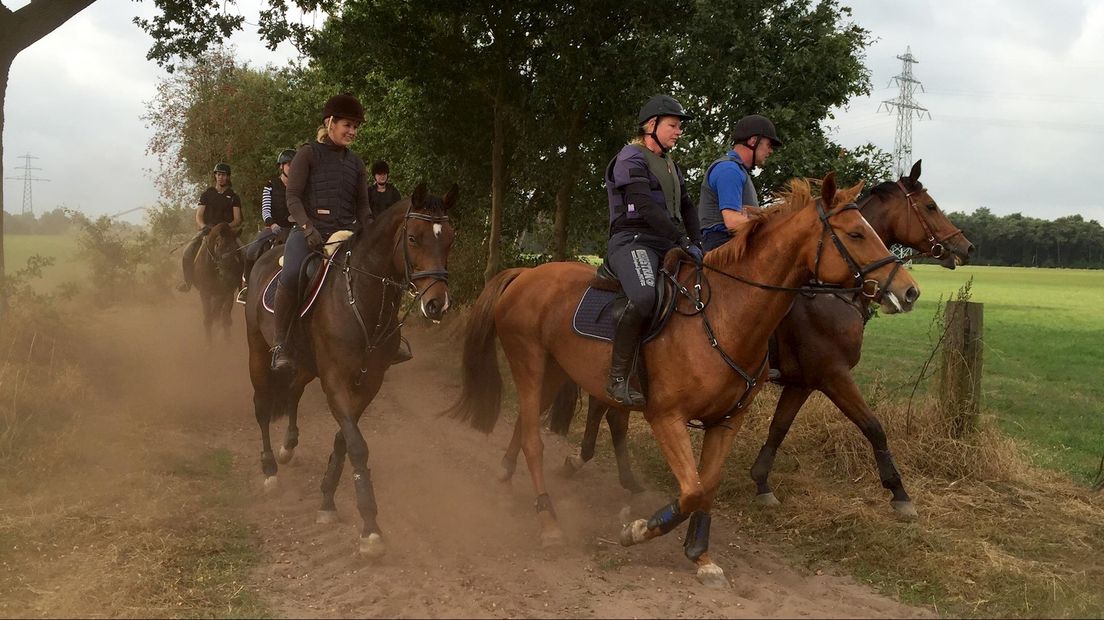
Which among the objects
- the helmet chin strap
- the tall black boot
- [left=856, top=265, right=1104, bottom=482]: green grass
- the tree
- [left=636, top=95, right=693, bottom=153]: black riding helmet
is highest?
the tree

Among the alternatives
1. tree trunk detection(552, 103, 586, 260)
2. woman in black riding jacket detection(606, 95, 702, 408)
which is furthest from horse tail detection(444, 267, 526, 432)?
tree trunk detection(552, 103, 586, 260)

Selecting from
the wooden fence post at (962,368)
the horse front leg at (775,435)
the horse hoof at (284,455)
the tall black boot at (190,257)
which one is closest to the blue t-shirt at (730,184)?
the horse front leg at (775,435)

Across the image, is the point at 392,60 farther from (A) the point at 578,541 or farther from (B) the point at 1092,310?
(B) the point at 1092,310

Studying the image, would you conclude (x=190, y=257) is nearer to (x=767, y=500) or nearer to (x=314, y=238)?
(x=314, y=238)

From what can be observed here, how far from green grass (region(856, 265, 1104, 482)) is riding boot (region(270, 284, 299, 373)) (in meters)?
5.99

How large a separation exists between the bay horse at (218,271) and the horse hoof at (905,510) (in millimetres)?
10930

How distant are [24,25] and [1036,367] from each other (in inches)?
877

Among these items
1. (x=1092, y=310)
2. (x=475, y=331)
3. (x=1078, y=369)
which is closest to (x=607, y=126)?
(x=475, y=331)

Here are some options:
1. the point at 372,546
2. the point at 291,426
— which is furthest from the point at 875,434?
the point at 291,426

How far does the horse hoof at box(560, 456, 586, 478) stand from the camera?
8016 millimetres

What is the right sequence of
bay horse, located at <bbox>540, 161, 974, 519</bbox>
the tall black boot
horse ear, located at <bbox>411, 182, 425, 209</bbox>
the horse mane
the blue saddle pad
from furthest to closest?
the tall black boot, bay horse, located at <bbox>540, 161, 974, 519</bbox>, the blue saddle pad, horse ear, located at <bbox>411, 182, 425, 209</bbox>, the horse mane

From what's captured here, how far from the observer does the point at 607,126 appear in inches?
589

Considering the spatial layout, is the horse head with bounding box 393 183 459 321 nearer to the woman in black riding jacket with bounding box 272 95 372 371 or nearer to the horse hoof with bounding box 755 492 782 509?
the woman in black riding jacket with bounding box 272 95 372 371

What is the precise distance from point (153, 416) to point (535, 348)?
551 centimetres
